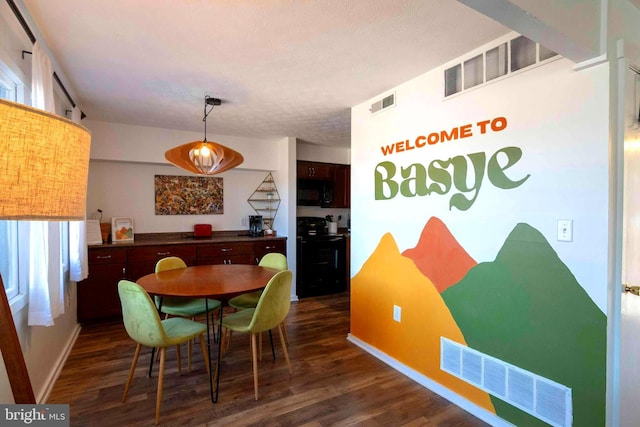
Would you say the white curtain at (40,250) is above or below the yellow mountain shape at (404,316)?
above

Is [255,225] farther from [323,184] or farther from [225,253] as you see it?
[323,184]

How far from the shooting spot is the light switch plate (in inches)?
65.9

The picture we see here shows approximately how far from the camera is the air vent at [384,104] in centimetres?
281

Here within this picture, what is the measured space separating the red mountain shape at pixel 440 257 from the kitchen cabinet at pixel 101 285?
3343mm

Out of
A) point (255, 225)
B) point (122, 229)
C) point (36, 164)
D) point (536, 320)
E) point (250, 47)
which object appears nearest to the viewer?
point (36, 164)

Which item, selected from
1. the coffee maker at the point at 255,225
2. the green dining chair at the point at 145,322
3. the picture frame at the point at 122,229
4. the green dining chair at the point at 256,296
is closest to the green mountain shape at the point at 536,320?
the green dining chair at the point at 256,296

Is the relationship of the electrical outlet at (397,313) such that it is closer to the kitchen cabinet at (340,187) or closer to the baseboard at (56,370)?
the baseboard at (56,370)

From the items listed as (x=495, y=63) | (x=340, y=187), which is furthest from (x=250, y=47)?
(x=340, y=187)

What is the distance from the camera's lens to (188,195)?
4703 millimetres

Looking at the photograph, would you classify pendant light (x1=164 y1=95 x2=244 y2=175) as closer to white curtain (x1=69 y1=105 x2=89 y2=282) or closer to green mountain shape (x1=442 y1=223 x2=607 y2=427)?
white curtain (x1=69 y1=105 x2=89 y2=282)

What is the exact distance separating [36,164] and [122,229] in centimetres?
402

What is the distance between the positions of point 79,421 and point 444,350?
8.03 feet

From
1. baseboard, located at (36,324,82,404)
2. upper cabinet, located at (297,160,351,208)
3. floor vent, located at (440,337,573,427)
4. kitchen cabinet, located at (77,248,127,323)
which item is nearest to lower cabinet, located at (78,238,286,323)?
kitchen cabinet, located at (77,248,127,323)

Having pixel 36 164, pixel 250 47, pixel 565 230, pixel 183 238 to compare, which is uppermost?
pixel 250 47
